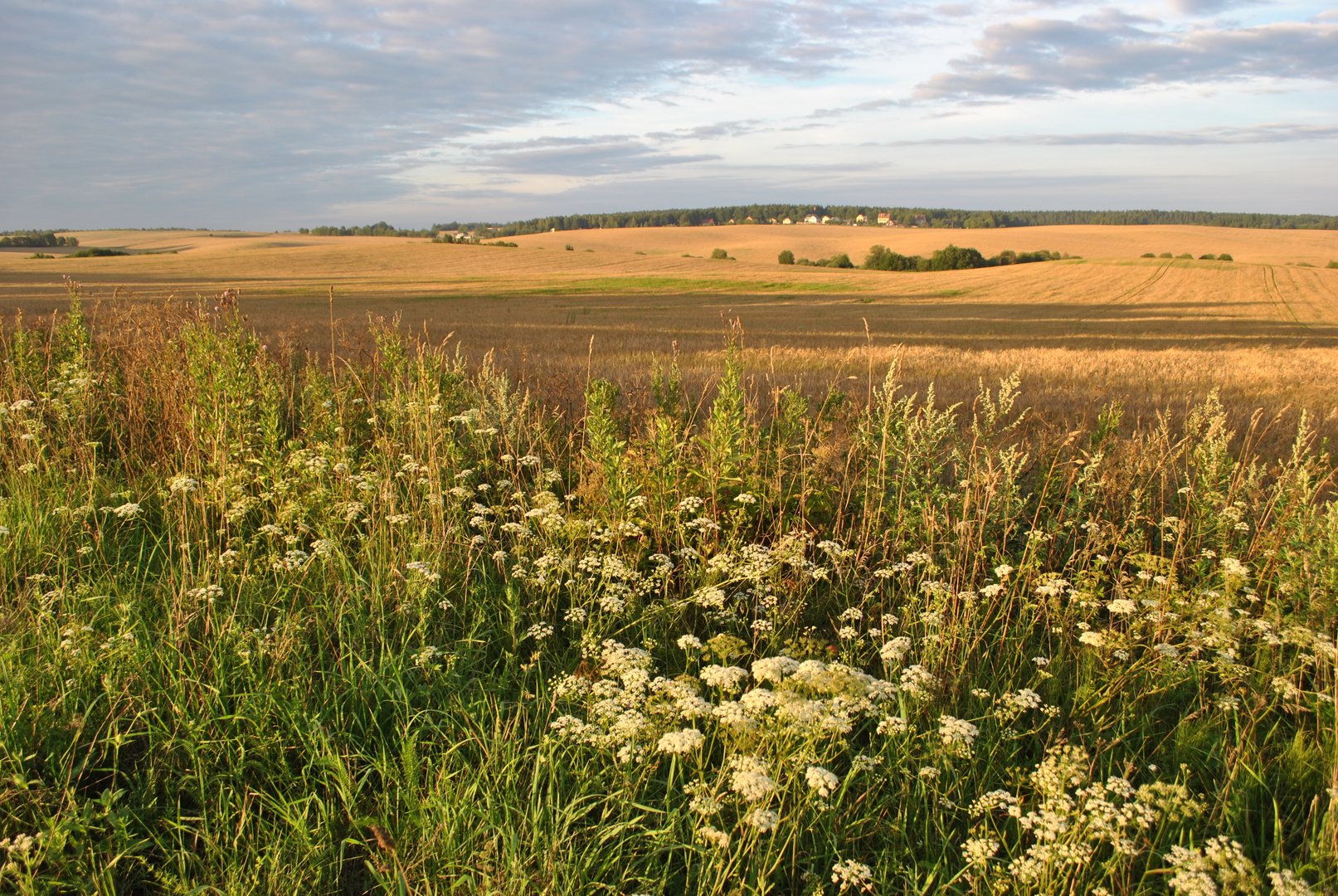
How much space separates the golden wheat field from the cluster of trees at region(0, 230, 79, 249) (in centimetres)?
1284

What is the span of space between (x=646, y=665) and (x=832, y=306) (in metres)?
35.5

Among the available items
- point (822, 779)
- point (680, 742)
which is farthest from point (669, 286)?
point (822, 779)

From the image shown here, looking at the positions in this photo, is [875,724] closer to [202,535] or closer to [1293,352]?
[202,535]

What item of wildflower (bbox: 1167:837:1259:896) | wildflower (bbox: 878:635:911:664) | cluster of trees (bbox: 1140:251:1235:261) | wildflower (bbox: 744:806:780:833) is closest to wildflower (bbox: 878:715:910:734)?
wildflower (bbox: 878:635:911:664)

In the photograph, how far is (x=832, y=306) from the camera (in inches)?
1459

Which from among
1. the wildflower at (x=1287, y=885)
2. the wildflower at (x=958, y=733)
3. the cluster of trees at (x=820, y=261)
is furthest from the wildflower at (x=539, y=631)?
the cluster of trees at (x=820, y=261)

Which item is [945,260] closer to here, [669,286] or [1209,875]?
[669,286]

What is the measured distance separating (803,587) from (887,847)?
1.66m

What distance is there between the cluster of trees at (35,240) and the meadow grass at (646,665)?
10161 cm

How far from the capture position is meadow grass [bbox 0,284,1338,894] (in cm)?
247

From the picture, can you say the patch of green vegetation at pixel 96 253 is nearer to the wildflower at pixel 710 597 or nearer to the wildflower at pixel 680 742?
the wildflower at pixel 710 597

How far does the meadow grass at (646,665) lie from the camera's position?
8.11ft

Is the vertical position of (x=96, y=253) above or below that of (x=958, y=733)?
above

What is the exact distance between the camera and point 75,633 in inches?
124
